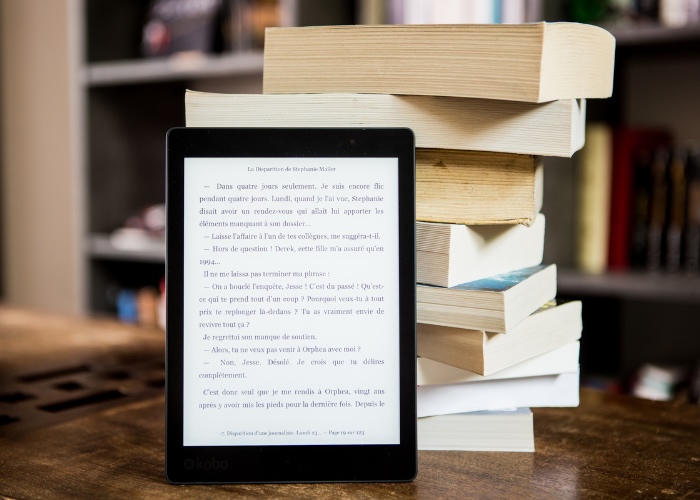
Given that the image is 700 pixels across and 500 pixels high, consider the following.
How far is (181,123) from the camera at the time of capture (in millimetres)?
2426

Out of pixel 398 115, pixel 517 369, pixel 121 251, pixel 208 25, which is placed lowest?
pixel 121 251

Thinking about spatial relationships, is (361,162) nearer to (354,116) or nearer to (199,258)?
(354,116)

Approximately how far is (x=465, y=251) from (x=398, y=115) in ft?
0.41

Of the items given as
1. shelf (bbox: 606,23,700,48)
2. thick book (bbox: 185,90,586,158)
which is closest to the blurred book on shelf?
shelf (bbox: 606,23,700,48)

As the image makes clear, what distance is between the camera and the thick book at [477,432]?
0.69 metres

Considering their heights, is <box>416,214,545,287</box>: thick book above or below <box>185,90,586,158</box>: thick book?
below

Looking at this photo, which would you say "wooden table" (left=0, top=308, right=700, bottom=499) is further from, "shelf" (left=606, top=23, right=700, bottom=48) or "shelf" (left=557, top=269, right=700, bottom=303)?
"shelf" (left=606, top=23, right=700, bottom=48)

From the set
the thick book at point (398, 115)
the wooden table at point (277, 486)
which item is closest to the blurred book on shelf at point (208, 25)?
the wooden table at point (277, 486)

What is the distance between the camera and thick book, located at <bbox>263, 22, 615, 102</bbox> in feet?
1.95

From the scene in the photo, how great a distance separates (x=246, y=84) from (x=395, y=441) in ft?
6.33

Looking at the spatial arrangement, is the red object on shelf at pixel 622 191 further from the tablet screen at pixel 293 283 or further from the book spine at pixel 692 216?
the tablet screen at pixel 293 283

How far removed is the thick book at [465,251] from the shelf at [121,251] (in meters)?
1.52

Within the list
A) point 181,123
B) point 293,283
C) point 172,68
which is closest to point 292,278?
point 293,283

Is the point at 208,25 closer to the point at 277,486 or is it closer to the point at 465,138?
the point at 465,138
